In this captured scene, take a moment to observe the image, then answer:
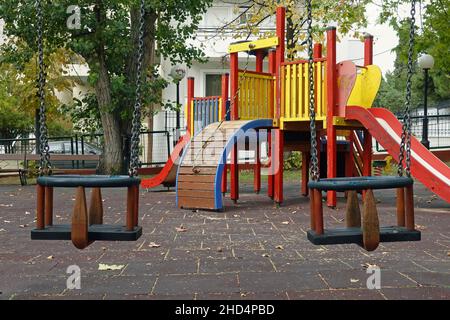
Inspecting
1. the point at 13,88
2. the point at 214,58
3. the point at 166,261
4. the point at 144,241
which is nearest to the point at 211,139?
the point at 144,241

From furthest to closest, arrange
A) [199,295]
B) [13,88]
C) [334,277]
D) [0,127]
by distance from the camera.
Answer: [0,127], [13,88], [334,277], [199,295]

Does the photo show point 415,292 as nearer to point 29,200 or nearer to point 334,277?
point 334,277

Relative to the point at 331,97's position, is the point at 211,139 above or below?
below

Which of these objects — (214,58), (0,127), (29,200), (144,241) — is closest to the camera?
(144,241)

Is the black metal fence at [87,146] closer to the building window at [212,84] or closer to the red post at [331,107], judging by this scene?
the building window at [212,84]

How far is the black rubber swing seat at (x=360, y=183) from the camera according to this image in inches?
124

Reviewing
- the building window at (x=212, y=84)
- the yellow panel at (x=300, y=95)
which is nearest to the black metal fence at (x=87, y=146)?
the building window at (x=212, y=84)

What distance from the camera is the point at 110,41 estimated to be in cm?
1293

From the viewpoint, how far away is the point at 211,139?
844 centimetres

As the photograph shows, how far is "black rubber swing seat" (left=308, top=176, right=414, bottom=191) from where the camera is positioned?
10.3 feet

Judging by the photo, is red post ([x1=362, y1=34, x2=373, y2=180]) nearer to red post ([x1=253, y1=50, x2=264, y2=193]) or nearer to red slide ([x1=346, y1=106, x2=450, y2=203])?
red slide ([x1=346, y1=106, x2=450, y2=203])

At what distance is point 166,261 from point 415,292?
194 centimetres

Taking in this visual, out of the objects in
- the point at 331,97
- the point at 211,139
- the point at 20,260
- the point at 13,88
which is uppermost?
the point at 13,88

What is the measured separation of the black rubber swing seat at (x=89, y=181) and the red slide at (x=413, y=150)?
16.9 ft
